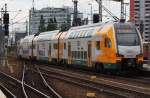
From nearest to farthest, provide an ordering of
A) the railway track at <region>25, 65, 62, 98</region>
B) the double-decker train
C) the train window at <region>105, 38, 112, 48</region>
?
the railway track at <region>25, 65, 62, 98</region>, the double-decker train, the train window at <region>105, 38, 112, 48</region>

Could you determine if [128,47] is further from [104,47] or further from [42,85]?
[42,85]

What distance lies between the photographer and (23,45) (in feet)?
226

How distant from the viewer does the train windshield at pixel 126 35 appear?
95.5 feet

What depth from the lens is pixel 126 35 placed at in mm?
29391

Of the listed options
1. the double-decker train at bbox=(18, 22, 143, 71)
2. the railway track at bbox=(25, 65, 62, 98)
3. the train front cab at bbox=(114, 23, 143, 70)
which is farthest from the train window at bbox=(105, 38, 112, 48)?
the railway track at bbox=(25, 65, 62, 98)

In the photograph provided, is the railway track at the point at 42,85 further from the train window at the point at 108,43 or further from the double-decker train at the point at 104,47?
the train window at the point at 108,43

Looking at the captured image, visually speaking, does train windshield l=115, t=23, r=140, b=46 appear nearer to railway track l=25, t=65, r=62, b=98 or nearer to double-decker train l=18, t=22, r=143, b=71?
double-decker train l=18, t=22, r=143, b=71

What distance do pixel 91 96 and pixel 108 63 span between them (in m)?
11.0

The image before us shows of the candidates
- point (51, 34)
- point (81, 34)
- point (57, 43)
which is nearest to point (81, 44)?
point (81, 34)

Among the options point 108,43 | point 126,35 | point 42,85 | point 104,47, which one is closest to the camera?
point 42,85

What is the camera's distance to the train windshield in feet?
95.5

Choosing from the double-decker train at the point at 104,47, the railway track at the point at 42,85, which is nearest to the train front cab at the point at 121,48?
the double-decker train at the point at 104,47

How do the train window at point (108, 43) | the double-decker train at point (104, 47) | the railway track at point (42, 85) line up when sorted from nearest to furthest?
1. the railway track at point (42, 85)
2. the double-decker train at point (104, 47)
3. the train window at point (108, 43)

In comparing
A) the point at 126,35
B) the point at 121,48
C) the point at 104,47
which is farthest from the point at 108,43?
the point at 126,35
